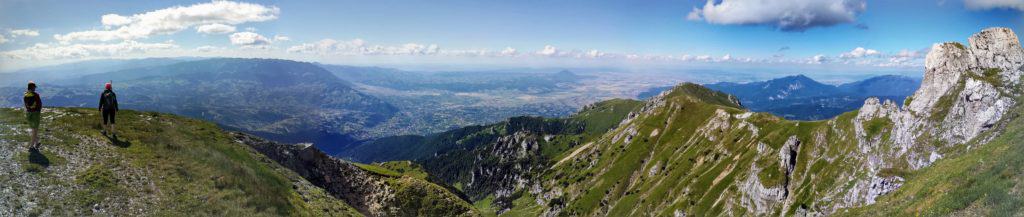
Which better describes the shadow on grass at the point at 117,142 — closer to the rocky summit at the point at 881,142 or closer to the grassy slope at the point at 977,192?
the grassy slope at the point at 977,192

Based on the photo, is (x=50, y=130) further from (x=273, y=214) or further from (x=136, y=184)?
(x=273, y=214)

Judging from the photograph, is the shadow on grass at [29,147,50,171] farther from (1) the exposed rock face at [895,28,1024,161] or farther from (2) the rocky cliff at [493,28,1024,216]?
(1) the exposed rock face at [895,28,1024,161]

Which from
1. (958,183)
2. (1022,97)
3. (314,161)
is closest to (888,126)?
(1022,97)

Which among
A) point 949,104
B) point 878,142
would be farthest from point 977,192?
point 878,142

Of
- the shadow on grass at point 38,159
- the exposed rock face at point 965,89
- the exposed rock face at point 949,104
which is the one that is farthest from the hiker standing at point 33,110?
the exposed rock face at point 965,89

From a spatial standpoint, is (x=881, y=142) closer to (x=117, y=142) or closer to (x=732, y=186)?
(x=732, y=186)

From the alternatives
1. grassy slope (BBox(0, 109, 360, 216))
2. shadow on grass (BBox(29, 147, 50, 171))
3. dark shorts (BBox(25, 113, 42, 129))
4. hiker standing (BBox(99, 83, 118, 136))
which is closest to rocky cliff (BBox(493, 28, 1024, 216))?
grassy slope (BBox(0, 109, 360, 216))
